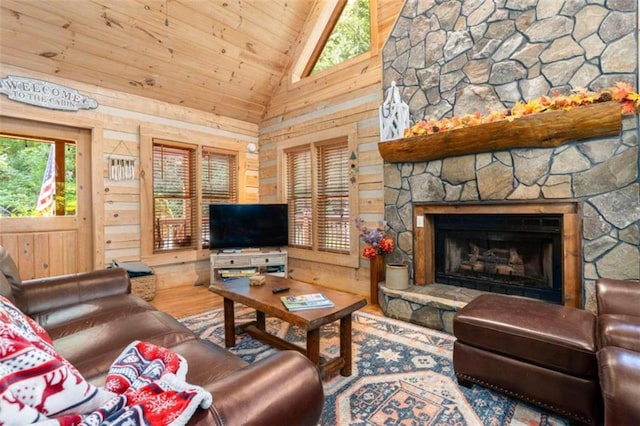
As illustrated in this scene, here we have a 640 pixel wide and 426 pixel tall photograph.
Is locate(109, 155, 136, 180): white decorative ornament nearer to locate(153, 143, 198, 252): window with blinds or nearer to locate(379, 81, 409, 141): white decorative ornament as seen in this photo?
locate(153, 143, 198, 252): window with blinds

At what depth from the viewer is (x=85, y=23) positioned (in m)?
3.12

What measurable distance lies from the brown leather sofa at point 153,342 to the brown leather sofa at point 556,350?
1.15 metres

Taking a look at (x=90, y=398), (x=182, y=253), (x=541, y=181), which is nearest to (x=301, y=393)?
(x=90, y=398)

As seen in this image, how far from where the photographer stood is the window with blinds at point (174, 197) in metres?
4.20

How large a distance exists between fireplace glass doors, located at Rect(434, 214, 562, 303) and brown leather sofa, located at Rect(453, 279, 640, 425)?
0.77 metres

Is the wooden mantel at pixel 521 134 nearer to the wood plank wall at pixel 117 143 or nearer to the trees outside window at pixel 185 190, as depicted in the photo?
the trees outside window at pixel 185 190

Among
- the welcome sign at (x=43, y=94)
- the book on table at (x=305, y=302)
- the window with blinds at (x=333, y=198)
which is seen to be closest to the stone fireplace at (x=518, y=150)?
the window with blinds at (x=333, y=198)

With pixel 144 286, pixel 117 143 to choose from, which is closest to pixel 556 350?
pixel 144 286

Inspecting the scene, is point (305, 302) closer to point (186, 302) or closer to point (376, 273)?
point (376, 273)

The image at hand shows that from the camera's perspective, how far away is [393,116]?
337cm

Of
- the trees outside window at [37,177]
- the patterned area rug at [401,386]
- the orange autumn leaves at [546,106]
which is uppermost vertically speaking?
the orange autumn leaves at [546,106]

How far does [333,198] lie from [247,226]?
126cm

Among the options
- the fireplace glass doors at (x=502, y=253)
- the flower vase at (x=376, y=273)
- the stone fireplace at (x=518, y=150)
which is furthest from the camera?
the flower vase at (x=376, y=273)

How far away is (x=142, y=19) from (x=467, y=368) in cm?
431
